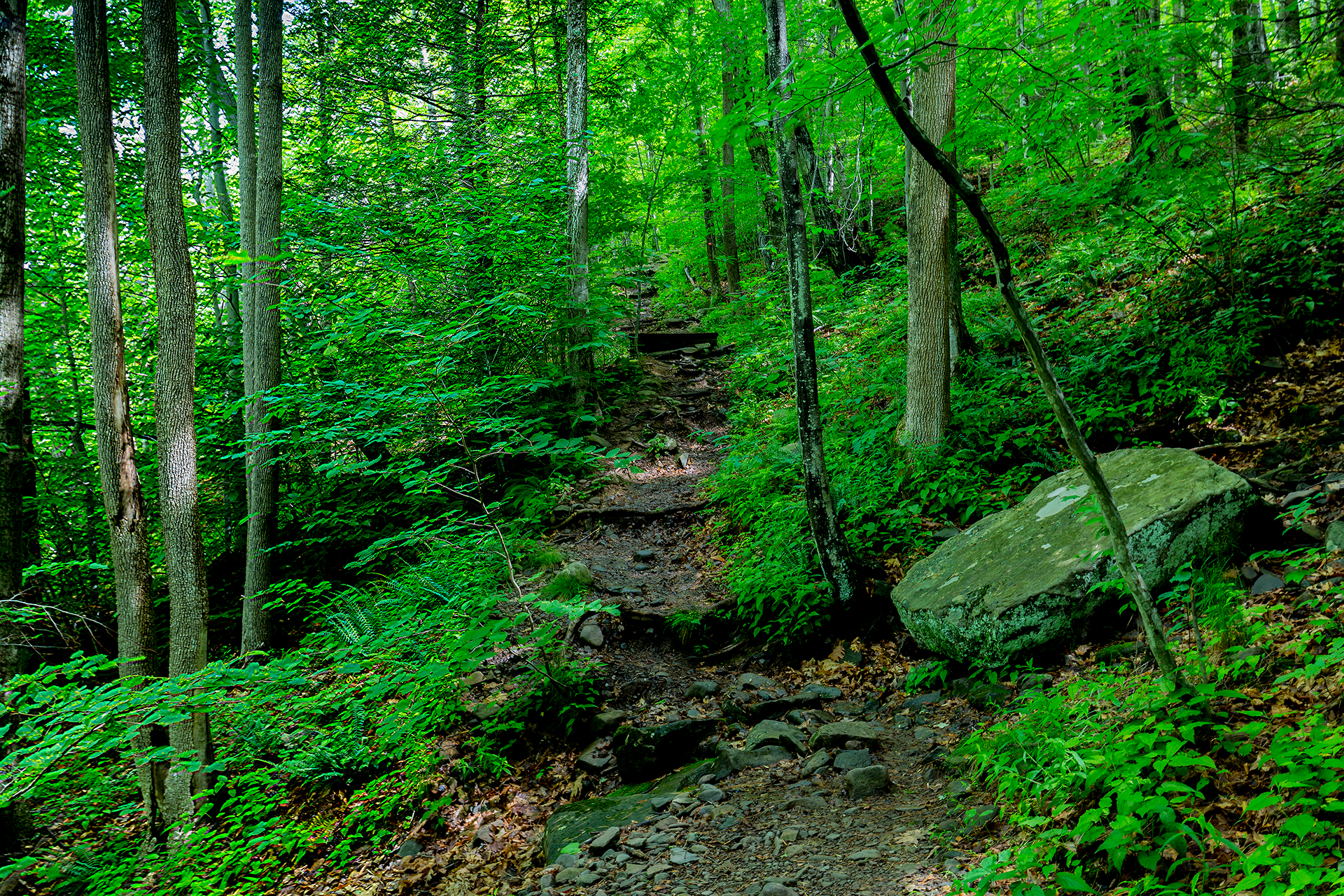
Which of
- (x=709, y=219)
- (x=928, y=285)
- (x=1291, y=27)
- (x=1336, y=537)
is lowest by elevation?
(x=1336, y=537)

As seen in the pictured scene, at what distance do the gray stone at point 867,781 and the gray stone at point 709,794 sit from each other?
0.80 metres

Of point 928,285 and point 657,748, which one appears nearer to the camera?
point 657,748

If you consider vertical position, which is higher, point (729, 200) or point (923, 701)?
point (729, 200)

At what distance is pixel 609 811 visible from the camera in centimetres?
442

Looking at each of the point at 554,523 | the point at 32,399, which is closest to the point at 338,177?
the point at 32,399

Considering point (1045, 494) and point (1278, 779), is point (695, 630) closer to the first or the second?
point (1045, 494)

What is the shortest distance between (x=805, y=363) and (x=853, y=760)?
3187 millimetres

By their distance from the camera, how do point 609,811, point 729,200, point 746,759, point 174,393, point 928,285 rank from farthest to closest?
point 729,200, point 928,285, point 174,393, point 746,759, point 609,811

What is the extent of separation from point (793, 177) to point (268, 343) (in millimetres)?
6356

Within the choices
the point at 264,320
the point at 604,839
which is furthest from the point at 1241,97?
the point at 264,320

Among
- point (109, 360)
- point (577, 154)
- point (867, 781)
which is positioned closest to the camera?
point (867, 781)

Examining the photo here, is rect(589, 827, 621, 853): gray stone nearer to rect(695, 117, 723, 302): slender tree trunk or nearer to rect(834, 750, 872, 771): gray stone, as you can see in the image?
rect(834, 750, 872, 771): gray stone

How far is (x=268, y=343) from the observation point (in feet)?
26.5

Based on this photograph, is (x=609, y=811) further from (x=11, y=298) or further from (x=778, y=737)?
(x=11, y=298)
